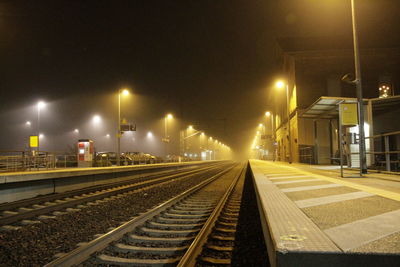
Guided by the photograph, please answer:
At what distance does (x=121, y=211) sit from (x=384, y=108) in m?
20.1

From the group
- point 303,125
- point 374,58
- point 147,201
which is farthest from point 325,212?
point 374,58

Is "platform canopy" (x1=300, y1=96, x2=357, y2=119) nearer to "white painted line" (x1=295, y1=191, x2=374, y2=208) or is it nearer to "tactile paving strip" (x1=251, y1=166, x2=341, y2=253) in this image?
"white painted line" (x1=295, y1=191, x2=374, y2=208)

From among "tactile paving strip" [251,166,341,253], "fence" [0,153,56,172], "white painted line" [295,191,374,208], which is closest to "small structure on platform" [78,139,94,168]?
"fence" [0,153,56,172]

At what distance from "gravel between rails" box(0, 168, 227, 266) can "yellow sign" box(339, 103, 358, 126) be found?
787 cm

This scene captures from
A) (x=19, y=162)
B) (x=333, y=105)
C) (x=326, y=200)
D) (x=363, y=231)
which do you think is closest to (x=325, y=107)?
(x=333, y=105)

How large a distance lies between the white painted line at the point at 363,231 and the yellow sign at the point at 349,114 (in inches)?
308

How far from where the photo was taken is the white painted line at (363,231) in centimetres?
324

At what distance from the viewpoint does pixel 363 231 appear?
3.67 m

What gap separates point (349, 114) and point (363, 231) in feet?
29.9

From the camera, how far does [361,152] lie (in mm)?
12375

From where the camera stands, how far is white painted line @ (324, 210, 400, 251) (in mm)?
3240

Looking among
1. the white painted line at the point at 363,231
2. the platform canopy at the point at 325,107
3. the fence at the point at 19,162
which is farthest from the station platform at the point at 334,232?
the fence at the point at 19,162

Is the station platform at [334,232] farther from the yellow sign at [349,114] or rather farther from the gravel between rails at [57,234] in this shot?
the yellow sign at [349,114]

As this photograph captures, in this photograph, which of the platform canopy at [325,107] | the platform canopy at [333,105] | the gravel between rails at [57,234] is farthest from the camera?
the platform canopy at [333,105]
